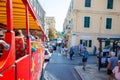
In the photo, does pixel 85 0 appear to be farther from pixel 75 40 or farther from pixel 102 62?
pixel 102 62

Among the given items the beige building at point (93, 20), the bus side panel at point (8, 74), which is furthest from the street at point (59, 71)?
the beige building at point (93, 20)

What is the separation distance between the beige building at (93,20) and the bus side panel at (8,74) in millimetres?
29983

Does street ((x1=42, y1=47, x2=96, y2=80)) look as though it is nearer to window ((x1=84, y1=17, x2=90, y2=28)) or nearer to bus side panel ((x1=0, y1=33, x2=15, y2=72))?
bus side panel ((x1=0, y1=33, x2=15, y2=72))

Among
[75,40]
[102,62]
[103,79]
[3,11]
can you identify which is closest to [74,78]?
[103,79]

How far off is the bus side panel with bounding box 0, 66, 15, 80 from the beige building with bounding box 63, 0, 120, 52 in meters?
30.0

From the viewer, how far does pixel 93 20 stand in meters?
32.8

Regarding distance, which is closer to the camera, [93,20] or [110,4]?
[93,20]

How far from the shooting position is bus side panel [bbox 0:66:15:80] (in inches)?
86.2

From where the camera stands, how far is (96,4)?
32938mm

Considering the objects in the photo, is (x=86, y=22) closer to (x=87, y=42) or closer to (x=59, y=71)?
(x=87, y=42)

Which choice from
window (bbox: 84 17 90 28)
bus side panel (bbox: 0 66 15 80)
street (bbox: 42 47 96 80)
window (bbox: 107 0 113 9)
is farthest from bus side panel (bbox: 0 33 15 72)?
window (bbox: 107 0 113 9)

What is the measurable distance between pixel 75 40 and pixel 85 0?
6.04 m

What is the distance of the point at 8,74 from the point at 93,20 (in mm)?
31012

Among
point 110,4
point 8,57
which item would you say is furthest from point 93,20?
point 8,57
